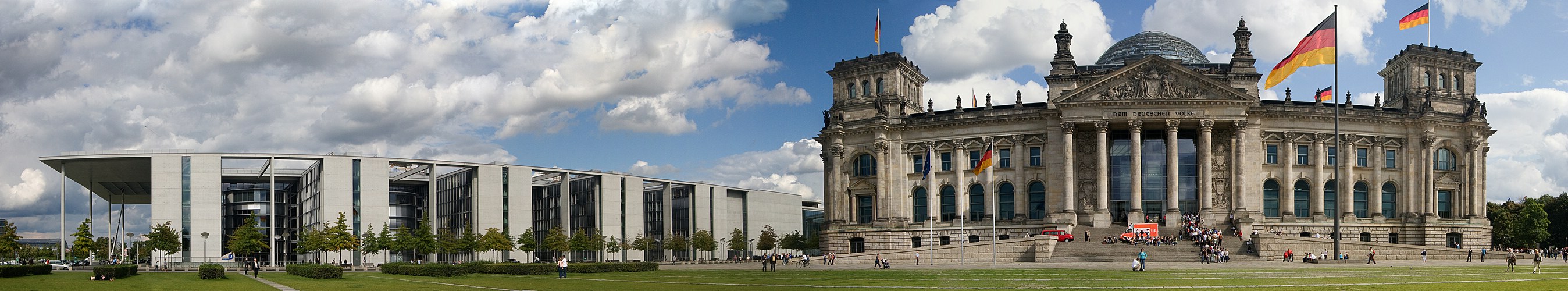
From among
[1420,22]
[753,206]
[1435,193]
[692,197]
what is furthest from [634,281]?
[753,206]

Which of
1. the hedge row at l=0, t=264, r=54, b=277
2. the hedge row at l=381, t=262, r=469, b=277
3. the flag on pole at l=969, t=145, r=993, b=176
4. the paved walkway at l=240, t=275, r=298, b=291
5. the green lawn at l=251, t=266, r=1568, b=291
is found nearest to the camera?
the green lawn at l=251, t=266, r=1568, b=291

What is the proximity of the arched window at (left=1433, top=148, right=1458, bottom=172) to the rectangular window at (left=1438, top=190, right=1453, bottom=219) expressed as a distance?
1.81m

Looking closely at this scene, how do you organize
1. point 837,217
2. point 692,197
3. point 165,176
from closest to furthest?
1. point 837,217
2. point 165,176
3. point 692,197

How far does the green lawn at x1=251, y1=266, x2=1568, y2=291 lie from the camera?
3966cm

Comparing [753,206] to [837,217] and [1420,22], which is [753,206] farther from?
[1420,22]

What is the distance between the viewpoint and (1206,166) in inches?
3551

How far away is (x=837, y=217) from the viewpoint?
103438mm

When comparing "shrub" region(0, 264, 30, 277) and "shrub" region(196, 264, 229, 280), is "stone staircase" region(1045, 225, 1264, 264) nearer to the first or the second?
"shrub" region(196, 264, 229, 280)

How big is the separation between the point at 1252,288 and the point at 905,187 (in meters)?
61.8

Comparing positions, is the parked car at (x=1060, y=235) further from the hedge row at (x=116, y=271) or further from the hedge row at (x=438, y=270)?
the hedge row at (x=116, y=271)

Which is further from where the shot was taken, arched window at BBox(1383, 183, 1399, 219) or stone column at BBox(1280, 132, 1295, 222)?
Answer: arched window at BBox(1383, 183, 1399, 219)

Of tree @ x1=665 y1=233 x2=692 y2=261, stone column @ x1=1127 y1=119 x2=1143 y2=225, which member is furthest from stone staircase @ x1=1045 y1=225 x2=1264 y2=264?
tree @ x1=665 y1=233 x2=692 y2=261

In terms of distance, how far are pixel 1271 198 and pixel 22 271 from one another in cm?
8180

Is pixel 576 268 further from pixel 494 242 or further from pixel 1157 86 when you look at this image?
pixel 494 242
